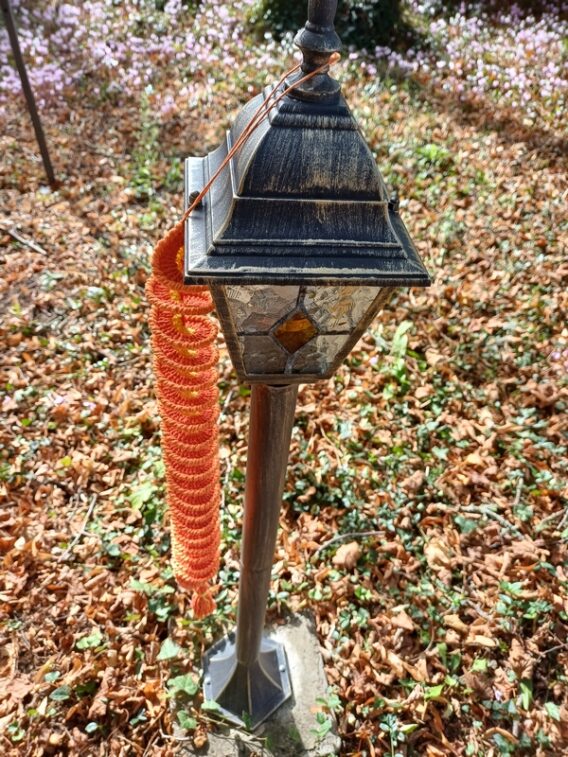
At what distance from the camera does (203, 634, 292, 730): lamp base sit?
2414mm

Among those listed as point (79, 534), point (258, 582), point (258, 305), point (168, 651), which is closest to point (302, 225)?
point (258, 305)

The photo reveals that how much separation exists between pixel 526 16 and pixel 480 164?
4.48 meters

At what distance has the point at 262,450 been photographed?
162 cm

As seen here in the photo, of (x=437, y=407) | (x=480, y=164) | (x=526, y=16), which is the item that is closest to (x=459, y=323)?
(x=437, y=407)

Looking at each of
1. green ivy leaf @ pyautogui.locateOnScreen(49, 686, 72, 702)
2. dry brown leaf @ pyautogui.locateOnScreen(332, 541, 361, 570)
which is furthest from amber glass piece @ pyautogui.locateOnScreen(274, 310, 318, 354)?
green ivy leaf @ pyautogui.locateOnScreen(49, 686, 72, 702)

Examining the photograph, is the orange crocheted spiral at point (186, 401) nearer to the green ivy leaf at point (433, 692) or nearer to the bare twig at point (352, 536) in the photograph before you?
the bare twig at point (352, 536)

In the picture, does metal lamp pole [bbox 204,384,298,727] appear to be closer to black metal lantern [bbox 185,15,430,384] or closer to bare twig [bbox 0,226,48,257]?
black metal lantern [bbox 185,15,430,384]

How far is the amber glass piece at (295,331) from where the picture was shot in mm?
1267

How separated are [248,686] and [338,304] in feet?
6.37

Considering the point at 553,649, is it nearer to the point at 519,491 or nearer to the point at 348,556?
the point at 519,491

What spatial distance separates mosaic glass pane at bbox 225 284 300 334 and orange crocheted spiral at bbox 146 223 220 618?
0.23 m

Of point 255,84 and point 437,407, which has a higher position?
point 255,84

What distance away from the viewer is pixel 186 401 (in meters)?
1.62

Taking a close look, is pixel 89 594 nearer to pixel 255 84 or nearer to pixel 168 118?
pixel 168 118
